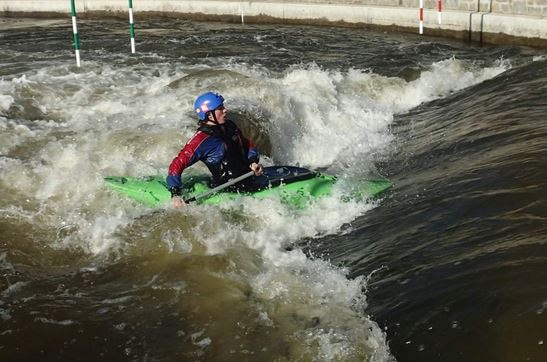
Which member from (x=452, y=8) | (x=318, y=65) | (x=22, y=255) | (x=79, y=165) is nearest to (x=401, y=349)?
(x=22, y=255)

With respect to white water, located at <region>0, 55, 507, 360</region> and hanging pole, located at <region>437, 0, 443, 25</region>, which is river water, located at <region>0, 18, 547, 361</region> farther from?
hanging pole, located at <region>437, 0, 443, 25</region>

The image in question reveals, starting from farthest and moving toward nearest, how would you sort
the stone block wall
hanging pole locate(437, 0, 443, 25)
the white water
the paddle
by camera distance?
1. hanging pole locate(437, 0, 443, 25)
2. the stone block wall
3. the paddle
4. the white water

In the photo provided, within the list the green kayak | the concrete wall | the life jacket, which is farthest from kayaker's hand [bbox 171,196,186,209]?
the concrete wall

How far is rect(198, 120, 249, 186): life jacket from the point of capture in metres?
5.32

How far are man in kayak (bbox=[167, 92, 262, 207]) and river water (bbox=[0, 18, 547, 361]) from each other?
0.30m

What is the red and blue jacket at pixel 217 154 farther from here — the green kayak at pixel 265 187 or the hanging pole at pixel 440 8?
the hanging pole at pixel 440 8

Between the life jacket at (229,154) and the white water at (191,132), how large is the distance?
266 millimetres

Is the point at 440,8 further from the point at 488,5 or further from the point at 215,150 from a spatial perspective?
the point at 215,150

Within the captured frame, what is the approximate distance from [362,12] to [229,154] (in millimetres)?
11070

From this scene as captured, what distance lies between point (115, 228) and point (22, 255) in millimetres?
736

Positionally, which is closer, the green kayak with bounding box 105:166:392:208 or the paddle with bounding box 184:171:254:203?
the paddle with bounding box 184:171:254:203

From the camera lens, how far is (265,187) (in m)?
5.67

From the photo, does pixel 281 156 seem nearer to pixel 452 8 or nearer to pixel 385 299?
pixel 385 299

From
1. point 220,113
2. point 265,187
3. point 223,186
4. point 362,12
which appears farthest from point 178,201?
point 362,12
